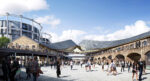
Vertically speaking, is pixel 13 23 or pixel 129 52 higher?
pixel 13 23

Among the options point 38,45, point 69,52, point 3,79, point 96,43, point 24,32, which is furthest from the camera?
point 96,43

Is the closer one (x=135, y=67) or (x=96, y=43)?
(x=135, y=67)

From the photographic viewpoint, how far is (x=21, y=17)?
81.8m

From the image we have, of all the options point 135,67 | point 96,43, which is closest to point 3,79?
point 135,67

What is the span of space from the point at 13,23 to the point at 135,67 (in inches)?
3037

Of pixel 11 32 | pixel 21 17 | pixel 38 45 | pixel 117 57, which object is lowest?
pixel 117 57

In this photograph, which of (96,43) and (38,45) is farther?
(96,43)

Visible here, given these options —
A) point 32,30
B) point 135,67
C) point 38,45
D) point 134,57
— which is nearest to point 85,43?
point 32,30

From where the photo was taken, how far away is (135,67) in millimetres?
12672

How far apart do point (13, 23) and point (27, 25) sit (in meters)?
7.36

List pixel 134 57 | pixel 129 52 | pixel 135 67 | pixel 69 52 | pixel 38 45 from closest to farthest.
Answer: pixel 135 67, pixel 129 52, pixel 134 57, pixel 38 45, pixel 69 52

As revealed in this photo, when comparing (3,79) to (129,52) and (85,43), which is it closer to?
(129,52)

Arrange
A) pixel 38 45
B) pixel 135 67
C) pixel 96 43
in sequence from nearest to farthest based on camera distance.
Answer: pixel 135 67 → pixel 38 45 → pixel 96 43

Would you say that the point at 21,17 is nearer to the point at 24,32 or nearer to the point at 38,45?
the point at 24,32
